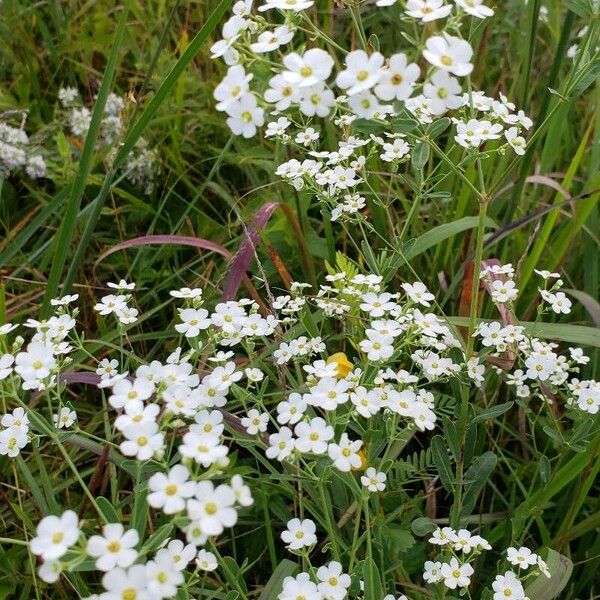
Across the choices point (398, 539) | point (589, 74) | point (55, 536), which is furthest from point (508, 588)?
point (589, 74)

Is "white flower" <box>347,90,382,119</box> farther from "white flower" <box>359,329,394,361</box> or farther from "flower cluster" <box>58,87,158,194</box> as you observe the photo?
"flower cluster" <box>58,87,158,194</box>

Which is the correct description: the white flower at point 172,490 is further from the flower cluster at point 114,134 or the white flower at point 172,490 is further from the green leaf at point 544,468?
the flower cluster at point 114,134

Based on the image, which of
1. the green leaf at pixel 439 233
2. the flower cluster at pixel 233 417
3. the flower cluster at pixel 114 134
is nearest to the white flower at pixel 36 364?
the flower cluster at pixel 233 417

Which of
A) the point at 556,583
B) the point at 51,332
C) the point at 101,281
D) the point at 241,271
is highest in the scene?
the point at 51,332

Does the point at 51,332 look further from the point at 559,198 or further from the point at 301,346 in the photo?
the point at 559,198

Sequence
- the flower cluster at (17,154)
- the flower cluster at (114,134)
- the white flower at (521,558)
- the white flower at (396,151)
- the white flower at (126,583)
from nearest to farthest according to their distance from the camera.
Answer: the white flower at (126,583), the white flower at (521,558), the white flower at (396,151), the flower cluster at (17,154), the flower cluster at (114,134)

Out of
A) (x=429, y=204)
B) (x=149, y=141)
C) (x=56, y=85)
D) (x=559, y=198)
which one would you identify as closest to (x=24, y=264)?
(x=149, y=141)
